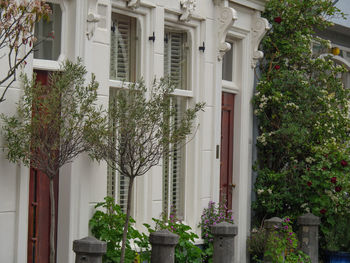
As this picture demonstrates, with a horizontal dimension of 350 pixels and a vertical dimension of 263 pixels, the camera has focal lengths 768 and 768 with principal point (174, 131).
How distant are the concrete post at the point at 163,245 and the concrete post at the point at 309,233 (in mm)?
3626

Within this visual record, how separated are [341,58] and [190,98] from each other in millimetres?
4993

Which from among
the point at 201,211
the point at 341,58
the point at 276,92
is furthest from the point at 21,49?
the point at 341,58

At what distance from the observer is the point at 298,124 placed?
10211 millimetres

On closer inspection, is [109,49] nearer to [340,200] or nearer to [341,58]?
[340,200]

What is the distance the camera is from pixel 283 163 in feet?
34.7

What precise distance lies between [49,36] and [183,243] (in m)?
2.69

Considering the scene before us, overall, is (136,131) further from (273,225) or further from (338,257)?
(338,257)

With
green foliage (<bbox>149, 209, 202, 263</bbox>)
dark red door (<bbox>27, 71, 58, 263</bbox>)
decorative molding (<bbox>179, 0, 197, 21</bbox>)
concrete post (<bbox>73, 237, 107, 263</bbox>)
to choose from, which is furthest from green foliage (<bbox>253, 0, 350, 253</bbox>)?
concrete post (<bbox>73, 237, 107, 263</bbox>)

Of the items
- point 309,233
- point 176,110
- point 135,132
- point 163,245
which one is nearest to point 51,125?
point 135,132

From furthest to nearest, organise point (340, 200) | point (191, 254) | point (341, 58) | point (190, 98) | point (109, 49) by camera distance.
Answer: point (341, 58) → point (340, 200) → point (190, 98) → point (191, 254) → point (109, 49)

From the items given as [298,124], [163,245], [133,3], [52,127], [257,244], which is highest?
[133,3]

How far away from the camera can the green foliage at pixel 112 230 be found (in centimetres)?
737

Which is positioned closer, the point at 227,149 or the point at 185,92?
the point at 185,92

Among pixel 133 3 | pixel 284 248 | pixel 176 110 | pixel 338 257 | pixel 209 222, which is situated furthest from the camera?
pixel 338 257
